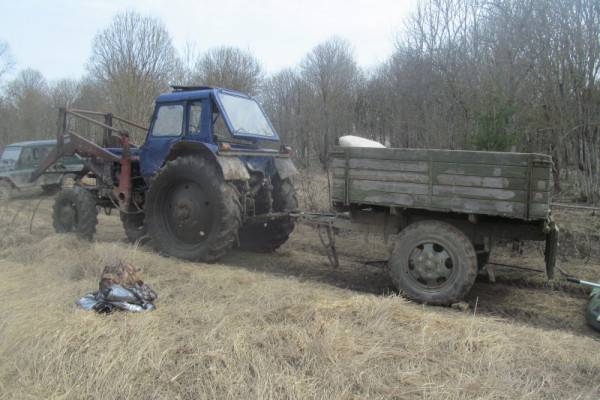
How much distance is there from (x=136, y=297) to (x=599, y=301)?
440 cm

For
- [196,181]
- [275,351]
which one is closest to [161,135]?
[196,181]

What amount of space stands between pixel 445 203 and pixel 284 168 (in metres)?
3.16

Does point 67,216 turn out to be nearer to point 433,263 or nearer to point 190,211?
point 190,211

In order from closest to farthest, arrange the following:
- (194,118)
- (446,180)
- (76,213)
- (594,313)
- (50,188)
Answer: (594,313) → (446,180) → (194,118) → (76,213) → (50,188)

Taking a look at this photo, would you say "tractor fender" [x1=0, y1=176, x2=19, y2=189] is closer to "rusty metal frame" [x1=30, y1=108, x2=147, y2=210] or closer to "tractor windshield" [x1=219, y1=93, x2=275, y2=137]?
"rusty metal frame" [x1=30, y1=108, x2=147, y2=210]

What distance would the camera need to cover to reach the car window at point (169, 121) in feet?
24.7

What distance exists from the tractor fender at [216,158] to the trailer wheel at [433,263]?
241cm

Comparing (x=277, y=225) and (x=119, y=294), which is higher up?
(x=277, y=225)

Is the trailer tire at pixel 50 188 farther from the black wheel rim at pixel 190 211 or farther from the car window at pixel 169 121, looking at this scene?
the black wheel rim at pixel 190 211

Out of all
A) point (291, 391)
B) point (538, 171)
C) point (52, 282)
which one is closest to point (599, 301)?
point (538, 171)

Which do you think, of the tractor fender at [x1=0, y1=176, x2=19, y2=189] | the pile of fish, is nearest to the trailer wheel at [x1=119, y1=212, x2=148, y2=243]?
the pile of fish

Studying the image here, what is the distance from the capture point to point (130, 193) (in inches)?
320

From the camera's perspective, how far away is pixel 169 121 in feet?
25.0

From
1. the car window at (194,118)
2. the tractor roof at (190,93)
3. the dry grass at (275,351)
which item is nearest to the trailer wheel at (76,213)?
the tractor roof at (190,93)
